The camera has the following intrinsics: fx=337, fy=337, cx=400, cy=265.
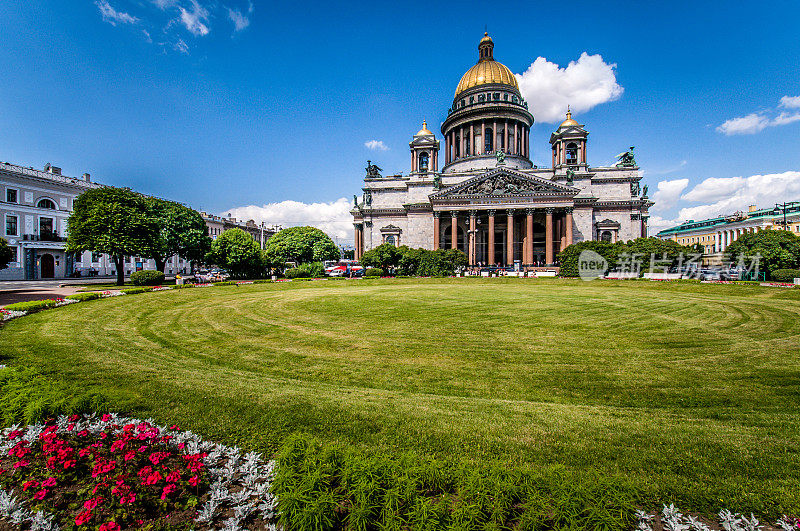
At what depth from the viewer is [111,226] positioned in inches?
1169

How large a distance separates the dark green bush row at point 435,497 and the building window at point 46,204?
61.8 m

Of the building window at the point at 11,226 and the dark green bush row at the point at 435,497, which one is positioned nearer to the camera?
the dark green bush row at the point at 435,497

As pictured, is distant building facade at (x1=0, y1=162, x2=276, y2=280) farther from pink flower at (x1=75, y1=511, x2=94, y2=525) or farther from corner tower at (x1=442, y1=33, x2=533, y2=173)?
corner tower at (x1=442, y1=33, x2=533, y2=173)

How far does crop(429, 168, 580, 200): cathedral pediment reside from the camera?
51062 millimetres

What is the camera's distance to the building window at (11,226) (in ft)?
134

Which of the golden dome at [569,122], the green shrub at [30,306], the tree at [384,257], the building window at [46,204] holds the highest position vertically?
the golden dome at [569,122]

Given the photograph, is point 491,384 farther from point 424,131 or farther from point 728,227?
point 728,227

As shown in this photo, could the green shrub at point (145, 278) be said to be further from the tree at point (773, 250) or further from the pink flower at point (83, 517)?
the tree at point (773, 250)

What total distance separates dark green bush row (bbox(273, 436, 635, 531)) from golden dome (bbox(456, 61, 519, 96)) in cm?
7230

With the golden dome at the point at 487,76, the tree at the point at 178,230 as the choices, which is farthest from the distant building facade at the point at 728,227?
the tree at the point at 178,230

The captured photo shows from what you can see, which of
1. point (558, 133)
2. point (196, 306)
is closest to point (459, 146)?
point (558, 133)

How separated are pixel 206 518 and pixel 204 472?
0.63 meters

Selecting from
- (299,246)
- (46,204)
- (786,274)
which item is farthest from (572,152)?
(46,204)

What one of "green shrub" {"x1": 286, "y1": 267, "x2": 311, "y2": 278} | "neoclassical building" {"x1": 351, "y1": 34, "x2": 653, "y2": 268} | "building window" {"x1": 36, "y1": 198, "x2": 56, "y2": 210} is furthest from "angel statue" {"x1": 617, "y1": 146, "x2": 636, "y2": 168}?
"building window" {"x1": 36, "y1": 198, "x2": 56, "y2": 210}
